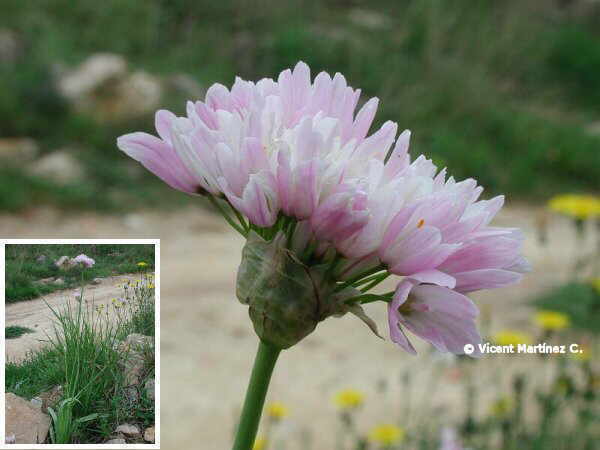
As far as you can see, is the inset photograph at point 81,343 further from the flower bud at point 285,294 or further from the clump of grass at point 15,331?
the flower bud at point 285,294

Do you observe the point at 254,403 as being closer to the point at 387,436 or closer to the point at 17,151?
the point at 387,436

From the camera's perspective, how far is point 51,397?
0.48 meters

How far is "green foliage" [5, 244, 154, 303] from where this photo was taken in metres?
0.52

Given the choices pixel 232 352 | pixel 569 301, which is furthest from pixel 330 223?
pixel 569 301

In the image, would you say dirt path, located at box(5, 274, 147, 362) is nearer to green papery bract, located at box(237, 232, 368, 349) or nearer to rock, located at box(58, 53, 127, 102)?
green papery bract, located at box(237, 232, 368, 349)

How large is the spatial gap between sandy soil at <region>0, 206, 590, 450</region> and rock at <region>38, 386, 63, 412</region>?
1.27 metres

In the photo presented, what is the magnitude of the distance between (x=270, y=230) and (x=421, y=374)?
258 centimetres

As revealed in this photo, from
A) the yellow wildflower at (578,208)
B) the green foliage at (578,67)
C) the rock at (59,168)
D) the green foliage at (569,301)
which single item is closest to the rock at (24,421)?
the yellow wildflower at (578,208)

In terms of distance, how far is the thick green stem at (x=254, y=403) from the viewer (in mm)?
352

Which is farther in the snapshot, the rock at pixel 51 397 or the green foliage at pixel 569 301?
the green foliage at pixel 569 301

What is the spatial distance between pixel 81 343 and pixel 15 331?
0.05m

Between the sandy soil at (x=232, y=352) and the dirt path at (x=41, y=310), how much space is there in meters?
1.25

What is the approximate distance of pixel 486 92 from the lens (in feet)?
19.7

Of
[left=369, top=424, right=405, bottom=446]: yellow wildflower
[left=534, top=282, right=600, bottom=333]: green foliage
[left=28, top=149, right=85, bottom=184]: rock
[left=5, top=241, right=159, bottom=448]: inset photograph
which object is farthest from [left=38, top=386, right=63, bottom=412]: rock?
[left=28, top=149, right=85, bottom=184]: rock
